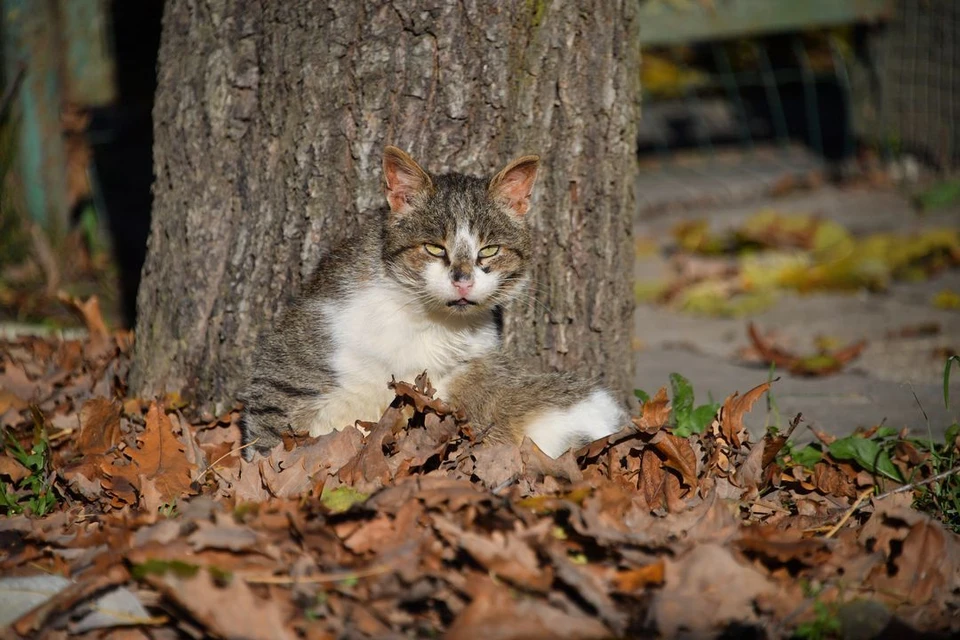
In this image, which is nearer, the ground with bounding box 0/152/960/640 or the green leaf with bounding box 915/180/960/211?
the ground with bounding box 0/152/960/640

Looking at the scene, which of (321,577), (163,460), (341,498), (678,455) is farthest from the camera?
(163,460)

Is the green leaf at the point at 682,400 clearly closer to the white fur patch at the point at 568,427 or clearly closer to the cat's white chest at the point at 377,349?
the white fur patch at the point at 568,427

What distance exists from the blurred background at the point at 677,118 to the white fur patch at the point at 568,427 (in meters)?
3.11

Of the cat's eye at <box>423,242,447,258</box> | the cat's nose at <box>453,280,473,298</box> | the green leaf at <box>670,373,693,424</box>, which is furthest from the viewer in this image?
the green leaf at <box>670,373,693,424</box>

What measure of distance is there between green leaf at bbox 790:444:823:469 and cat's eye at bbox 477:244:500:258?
1367mm

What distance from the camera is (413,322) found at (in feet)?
11.5

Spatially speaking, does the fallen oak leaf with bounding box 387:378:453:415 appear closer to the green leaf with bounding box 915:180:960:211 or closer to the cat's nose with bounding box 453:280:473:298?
the cat's nose with bounding box 453:280:473:298

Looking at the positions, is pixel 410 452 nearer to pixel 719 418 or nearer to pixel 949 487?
pixel 719 418

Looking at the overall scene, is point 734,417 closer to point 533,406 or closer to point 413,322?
point 533,406

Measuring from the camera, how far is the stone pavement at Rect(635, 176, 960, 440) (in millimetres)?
4172

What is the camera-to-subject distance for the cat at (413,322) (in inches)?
136

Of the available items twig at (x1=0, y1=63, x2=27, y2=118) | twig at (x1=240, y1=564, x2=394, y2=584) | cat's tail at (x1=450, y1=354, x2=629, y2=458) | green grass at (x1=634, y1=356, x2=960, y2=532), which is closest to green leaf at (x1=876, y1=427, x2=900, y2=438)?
green grass at (x1=634, y1=356, x2=960, y2=532)

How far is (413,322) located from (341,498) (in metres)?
0.90

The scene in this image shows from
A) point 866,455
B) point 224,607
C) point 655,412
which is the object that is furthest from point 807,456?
point 224,607
